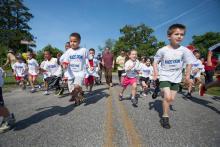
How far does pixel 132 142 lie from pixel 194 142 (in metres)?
1.04

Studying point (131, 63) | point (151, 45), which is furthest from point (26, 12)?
point (131, 63)

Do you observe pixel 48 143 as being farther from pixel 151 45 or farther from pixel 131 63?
pixel 151 45

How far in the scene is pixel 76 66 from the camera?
25.2ft

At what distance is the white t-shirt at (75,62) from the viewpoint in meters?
7.64

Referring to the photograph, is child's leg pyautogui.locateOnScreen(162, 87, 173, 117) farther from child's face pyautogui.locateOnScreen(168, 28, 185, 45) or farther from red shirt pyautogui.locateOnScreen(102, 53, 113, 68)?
red shirt pyautogui.locateOnScreen(102, 53, 113, 68)

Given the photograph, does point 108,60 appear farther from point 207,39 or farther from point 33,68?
point 207,39

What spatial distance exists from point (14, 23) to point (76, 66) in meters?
72.3

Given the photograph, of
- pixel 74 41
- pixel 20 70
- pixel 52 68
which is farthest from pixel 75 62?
pixel 20 70

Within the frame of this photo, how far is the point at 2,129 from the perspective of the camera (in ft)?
15.1

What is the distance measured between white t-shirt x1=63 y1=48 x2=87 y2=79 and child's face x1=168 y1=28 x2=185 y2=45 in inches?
128

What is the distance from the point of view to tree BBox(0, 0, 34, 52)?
223 feet

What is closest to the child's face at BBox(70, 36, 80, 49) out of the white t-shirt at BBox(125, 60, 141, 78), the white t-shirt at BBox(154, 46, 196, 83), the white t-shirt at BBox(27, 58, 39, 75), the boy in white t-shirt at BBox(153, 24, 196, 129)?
the white t-shirt at BBox(125, 60, 141, 78)

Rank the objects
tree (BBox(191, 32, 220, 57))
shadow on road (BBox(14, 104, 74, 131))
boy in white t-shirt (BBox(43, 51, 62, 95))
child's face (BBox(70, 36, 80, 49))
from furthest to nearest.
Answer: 1. tree (BBox(191, 32, 220, 57))
2. boy in white t-shirt (BBox(43, 51, 62, 95))
3. child's face (BBox(70, 36, 80, 49))
4. shadow on road (BBox(14, 104, 74, 131))

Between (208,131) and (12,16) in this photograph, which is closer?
(208,131)
